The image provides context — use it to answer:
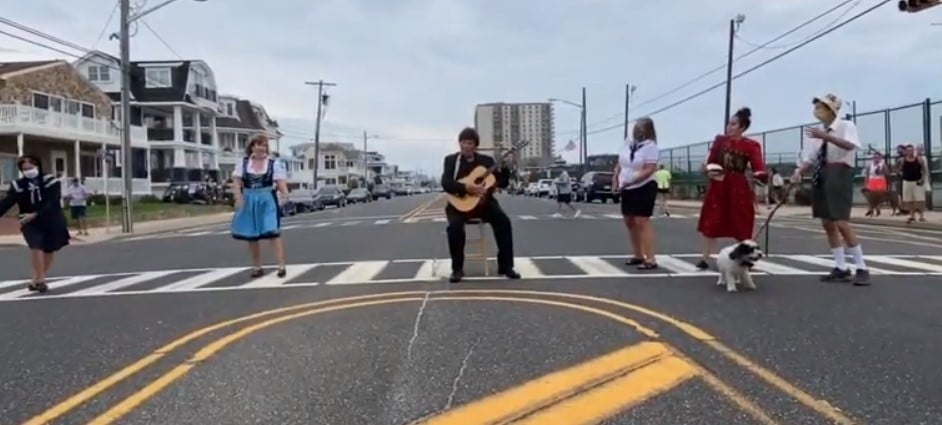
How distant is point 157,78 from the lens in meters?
64.9

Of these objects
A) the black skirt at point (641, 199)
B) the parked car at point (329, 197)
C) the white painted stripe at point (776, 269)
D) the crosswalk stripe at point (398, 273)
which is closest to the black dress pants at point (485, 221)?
the crosswalk stripe at point (398, 273)

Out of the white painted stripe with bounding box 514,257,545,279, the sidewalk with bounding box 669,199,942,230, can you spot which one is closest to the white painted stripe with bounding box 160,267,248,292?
the white painted stripe with bounding box 514,257,545,279

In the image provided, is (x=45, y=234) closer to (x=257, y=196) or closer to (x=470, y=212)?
(x=257, y=196)

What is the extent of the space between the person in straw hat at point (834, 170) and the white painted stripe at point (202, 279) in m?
6.66

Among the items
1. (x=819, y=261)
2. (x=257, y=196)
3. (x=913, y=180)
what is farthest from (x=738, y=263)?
(x=913, y=180)

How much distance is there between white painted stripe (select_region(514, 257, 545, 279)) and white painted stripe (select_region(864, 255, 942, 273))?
4299mm

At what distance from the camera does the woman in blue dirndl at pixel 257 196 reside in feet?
32.4

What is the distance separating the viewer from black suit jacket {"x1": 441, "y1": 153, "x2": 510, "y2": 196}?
30.0 feet

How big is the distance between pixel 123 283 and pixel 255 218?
1.91m

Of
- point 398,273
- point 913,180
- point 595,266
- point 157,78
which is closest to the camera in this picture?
point 398,273

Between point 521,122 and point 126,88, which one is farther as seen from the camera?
point 521,122

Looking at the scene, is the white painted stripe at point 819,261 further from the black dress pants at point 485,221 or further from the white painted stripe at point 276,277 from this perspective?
the white painted stripe at point 276,277

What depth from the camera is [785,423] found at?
4.08 meters

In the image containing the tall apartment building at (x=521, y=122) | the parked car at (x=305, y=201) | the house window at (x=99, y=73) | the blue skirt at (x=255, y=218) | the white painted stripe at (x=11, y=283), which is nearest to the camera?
the blue skirt at (x=255, y=218)
